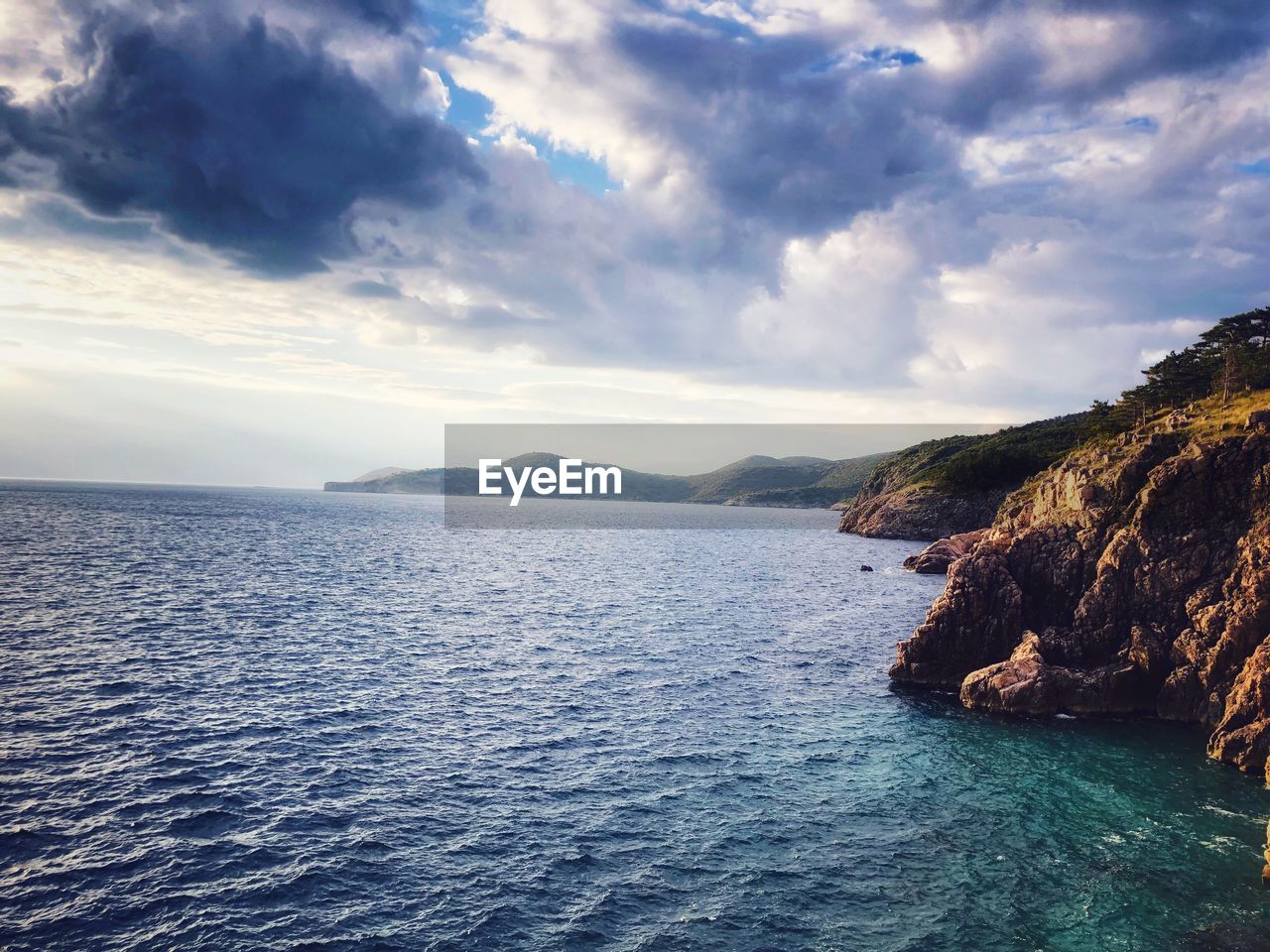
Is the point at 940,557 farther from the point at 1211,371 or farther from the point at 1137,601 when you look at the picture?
the point at 1137,601

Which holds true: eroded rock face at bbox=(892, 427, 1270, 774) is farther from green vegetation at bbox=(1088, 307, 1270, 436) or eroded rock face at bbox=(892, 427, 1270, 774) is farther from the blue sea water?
green vegetation at bbox=(1088, 307, 1270, 436)

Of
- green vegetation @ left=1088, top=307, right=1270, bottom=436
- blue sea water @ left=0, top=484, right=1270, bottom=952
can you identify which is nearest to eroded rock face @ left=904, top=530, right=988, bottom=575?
green vegetation @ left=1088, top=307, right=1270, bottom=436

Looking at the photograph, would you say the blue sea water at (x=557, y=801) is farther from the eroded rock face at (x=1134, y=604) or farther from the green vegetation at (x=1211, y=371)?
the green vegetation at (x=1211, y=371)

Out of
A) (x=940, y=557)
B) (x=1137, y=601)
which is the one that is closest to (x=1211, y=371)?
(x=940, y=557)

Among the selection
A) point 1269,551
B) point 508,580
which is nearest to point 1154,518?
point 1269,551

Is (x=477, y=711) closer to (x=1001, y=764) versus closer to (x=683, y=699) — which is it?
(x=683, y=699)
